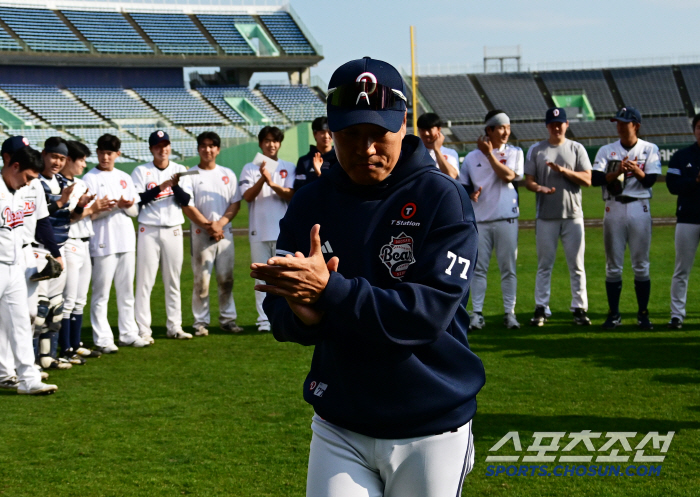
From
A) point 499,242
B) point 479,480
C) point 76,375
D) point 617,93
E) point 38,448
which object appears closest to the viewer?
point 479,480

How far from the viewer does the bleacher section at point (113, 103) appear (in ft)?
145

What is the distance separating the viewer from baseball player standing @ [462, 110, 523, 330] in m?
9.10

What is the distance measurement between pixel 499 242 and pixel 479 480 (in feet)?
16.3

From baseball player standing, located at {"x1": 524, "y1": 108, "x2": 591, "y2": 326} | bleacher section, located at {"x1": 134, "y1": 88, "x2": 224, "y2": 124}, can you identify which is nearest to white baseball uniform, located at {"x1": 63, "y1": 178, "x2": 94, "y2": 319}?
baseball player standing, located at {"x1": 524, "y1": 108, "x2": 591, "y2": 326}

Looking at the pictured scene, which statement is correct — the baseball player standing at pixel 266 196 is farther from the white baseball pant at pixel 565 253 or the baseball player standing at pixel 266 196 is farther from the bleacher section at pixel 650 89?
the bleacher section at pixel 650 89

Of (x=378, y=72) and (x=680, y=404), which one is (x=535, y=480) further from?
(x=378, y=72)

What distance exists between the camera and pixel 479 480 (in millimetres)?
4574

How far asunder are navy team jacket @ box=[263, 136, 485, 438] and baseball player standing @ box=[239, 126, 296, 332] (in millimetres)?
7477

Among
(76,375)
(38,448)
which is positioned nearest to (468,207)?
(38,448)

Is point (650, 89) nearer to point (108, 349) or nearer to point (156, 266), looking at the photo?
point (156, 266)

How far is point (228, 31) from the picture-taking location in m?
51.3

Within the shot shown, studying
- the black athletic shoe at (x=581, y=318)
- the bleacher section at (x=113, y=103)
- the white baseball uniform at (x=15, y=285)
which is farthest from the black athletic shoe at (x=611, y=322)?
the bleacher section at (x=113, y=103)

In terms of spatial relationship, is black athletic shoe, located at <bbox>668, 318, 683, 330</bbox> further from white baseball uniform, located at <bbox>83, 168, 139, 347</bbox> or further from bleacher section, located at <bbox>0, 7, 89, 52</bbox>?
bleacher section, located at <bbox>0, 7, 89, 52</bbox>

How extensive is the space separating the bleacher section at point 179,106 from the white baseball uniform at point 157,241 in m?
36.2
